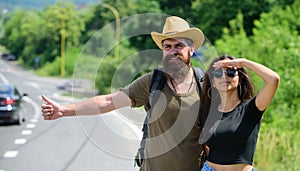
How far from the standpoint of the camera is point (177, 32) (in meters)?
4.23

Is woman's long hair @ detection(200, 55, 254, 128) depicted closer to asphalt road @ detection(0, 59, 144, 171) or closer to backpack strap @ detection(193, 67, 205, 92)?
backpack strap @ detection(193, 67, 205, 92)

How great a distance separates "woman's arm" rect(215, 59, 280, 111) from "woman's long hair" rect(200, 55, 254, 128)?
0.14 m

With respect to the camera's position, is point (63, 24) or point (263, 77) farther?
point (63, 24)

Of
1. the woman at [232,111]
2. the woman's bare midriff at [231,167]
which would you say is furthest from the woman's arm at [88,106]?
the woman's bare midriff at [231,167]

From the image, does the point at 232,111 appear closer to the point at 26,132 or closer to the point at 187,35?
the point at 187,35

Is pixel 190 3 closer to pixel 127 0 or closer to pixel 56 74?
pixel 127 0

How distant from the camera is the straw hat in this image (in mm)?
4242

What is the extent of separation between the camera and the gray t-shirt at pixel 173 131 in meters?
4.14

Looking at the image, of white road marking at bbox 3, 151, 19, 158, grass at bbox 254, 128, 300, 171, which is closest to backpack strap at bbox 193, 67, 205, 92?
grass at bbox 254, 128, 300, 171

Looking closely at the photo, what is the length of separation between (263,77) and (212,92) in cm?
36

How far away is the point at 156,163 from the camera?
4.24 metres

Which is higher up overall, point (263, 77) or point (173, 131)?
point (263, 77)

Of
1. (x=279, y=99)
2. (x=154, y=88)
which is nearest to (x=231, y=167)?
(x=154, y=88)

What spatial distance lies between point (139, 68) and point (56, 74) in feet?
275
